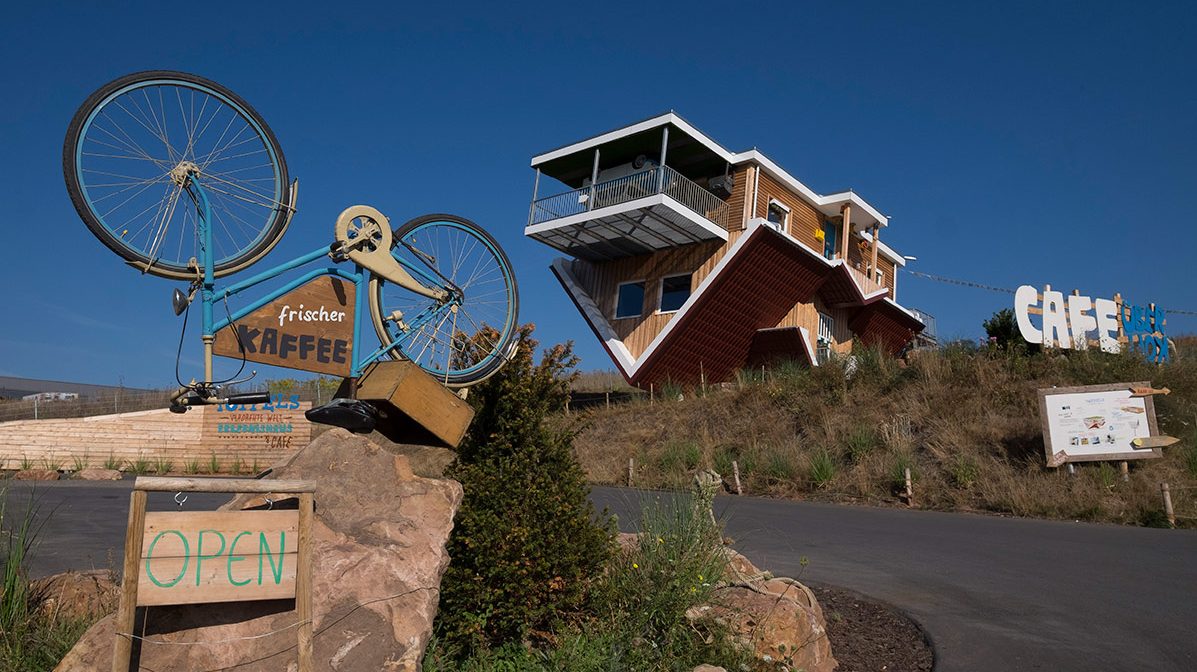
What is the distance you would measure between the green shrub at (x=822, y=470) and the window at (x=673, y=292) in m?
9.41

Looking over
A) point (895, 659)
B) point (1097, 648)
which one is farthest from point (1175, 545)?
point (895, 659)

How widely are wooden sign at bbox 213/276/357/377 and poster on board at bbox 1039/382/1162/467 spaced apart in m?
13.8

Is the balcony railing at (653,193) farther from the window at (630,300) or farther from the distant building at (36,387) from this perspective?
the distant building at (36,387)

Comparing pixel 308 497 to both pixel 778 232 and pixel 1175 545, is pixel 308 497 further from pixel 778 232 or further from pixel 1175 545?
pixel 778 232

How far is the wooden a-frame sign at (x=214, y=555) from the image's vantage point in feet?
10.4

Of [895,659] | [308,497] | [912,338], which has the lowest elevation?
[895,659]

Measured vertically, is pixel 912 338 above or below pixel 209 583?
above

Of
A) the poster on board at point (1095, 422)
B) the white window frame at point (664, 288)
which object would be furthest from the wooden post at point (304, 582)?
the white window frame at point (664, 288)

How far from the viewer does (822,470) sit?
657 inches

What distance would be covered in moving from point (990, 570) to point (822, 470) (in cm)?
831

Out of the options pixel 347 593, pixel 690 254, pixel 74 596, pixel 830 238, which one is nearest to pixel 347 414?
pixel 347 593

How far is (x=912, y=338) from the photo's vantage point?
3491 cm

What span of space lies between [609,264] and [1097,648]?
75.0ft

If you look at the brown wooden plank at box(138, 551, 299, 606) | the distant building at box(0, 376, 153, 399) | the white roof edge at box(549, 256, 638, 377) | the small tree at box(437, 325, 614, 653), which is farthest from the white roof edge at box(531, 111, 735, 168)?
the distant building at box(0, 376, 153, 399)
